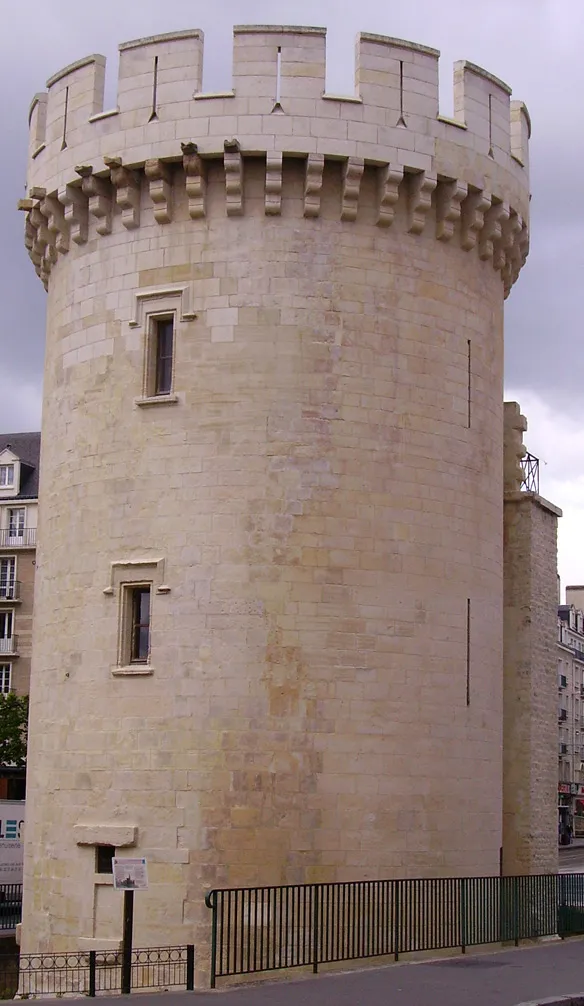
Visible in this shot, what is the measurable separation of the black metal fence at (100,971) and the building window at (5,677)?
40952 mm

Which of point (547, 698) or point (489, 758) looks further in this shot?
point (547, 698)

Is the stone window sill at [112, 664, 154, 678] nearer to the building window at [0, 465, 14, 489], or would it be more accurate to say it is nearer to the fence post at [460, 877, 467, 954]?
the fence post at [460, 877, 467, 954]

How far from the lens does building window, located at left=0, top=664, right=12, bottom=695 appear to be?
60531 mm

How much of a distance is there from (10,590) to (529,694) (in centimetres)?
4146

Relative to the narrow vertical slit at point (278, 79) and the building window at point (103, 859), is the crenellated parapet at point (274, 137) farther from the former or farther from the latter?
the building window at point (103, 859)

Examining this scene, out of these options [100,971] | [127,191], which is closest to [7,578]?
[127,191]

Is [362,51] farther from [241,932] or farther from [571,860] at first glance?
[571,860]

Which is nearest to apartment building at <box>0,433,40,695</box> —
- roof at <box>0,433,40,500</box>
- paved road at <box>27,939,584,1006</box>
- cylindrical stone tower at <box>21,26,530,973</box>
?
roof at <box>0,433,40,500</box>

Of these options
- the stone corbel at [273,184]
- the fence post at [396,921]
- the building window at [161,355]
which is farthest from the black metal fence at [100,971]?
the stone corbel at [273,184]

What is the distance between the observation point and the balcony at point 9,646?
6028 centimetres

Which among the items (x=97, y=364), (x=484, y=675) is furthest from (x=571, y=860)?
(x=97, y=364)

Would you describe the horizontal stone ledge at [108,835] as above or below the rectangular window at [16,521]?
below

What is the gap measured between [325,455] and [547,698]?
296 inches

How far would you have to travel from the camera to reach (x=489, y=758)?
2130cm
